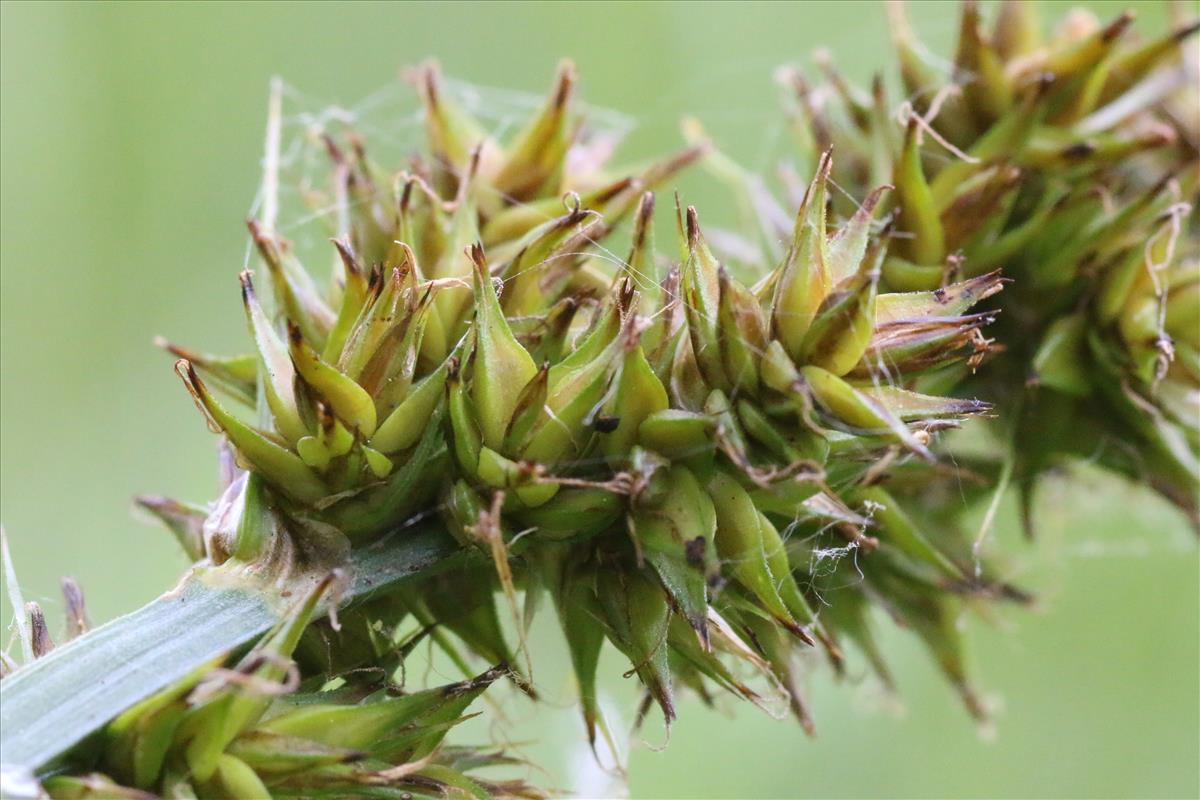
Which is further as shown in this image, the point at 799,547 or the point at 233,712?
the point at 799,547

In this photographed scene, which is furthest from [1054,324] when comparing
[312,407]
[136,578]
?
[136,578]

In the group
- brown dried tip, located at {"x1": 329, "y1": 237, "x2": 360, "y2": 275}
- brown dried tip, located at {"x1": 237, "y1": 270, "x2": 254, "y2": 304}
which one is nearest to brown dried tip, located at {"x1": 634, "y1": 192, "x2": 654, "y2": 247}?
brown dried tip, located at {"x1": 329, "y1": 237, "x2": 360, "y2": 275}

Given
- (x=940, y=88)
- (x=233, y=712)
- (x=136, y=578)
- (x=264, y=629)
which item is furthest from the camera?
(x=136, y=578)

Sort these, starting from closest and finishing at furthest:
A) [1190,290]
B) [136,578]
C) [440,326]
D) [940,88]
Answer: [440,326] → [1190,290] → [940,88] → [136,578]

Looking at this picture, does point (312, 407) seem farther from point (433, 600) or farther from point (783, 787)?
point (783, 787)

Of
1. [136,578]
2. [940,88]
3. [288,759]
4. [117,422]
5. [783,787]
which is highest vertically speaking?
[940,88]

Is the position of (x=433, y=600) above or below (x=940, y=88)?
below
